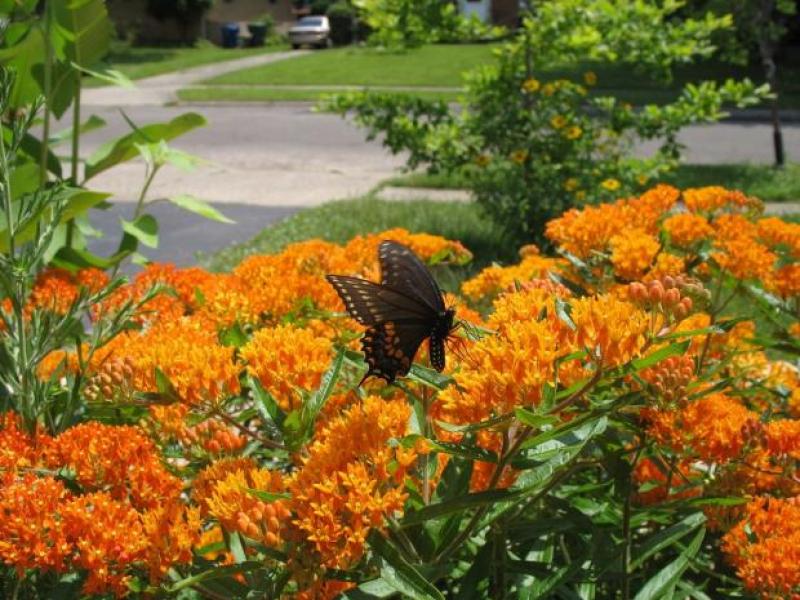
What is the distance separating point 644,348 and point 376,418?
0.40 metres

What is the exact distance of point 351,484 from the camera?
1.30 metres

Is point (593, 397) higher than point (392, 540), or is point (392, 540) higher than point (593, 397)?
point (593, 397)

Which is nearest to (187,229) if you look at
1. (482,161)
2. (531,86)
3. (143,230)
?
(482,161)

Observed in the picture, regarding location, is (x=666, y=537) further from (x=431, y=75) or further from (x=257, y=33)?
(x=257, y=33)

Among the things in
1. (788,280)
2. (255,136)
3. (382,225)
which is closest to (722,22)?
(382,225)

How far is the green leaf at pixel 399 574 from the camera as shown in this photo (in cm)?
127

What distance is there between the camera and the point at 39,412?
1.69 m

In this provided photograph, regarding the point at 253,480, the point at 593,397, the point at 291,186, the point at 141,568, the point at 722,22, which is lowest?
the point at 291,186

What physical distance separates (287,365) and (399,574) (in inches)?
17.0

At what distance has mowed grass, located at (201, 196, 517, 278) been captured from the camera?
25.6ft

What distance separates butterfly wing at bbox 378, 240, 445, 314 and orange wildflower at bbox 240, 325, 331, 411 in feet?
0.57

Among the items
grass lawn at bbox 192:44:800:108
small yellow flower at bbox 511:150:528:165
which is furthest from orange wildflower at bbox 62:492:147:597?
grass lawn at bbox 192:44:800:108

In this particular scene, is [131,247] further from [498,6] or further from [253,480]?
[498,6]

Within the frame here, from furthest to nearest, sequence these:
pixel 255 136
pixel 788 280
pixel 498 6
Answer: pixel 498 6 < pixel 255 136 < pixel 788 280
